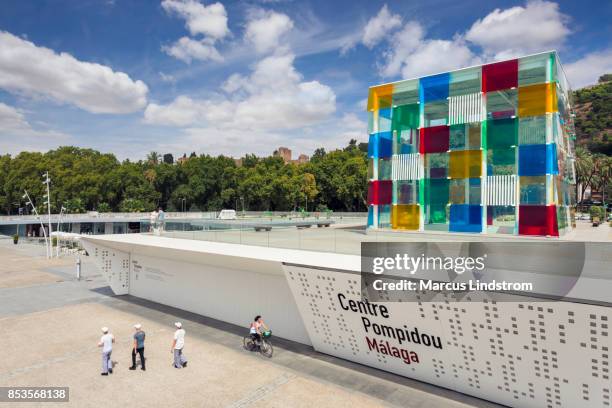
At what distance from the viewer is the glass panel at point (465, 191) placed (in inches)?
974

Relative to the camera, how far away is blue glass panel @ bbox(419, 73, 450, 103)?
2605 cm

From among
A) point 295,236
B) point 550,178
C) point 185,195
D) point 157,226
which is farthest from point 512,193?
point 185,195

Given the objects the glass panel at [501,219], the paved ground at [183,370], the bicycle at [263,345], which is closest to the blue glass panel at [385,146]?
the glass panel at [501,219]

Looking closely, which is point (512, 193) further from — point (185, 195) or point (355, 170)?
point (185, 195)

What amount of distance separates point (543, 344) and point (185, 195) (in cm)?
8410

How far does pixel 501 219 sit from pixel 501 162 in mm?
3674

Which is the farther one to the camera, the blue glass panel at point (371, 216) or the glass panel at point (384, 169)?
the blue glass panel at point (371, 216)

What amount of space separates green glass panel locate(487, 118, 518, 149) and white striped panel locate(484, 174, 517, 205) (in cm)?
208

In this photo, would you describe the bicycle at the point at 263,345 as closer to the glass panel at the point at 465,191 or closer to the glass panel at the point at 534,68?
the glass panel at the point at 465,191

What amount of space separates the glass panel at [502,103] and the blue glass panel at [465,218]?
20.3 feet

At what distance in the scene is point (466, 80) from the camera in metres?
25.5

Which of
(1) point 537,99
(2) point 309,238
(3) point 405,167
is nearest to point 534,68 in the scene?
(1) point 537,99

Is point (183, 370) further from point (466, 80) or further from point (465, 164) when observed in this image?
point (466, 80)

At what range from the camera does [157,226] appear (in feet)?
70.9
